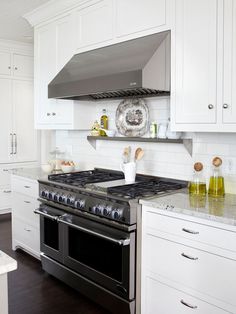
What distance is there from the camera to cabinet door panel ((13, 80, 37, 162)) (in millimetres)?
5387

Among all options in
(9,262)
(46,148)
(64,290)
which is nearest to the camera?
(9,262)

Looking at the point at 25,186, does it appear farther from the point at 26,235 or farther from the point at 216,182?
the point at 216,182

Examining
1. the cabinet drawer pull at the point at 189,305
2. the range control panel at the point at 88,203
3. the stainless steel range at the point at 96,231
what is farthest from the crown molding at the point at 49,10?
the cabinet drawer pull at the point at 189,305

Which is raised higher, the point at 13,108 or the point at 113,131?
the point at 13,108

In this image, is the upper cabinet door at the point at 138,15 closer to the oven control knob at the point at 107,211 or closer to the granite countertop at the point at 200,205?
the granite countertop at the point at 200,205

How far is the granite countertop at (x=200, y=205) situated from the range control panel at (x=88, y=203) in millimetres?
169

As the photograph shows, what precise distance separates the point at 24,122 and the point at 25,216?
221 centimetres

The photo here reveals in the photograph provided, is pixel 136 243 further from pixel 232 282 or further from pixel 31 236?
pixel 31 236

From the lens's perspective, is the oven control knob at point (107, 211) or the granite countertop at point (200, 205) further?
the oven control knob at point (107, 211)

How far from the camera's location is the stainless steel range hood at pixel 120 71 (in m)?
2.50

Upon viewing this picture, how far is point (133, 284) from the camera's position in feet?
7.93

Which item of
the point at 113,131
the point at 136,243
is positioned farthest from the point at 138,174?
the point at 136,243

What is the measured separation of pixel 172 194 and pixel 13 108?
3.55m

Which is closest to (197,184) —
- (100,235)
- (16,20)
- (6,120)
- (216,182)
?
(216,182)
